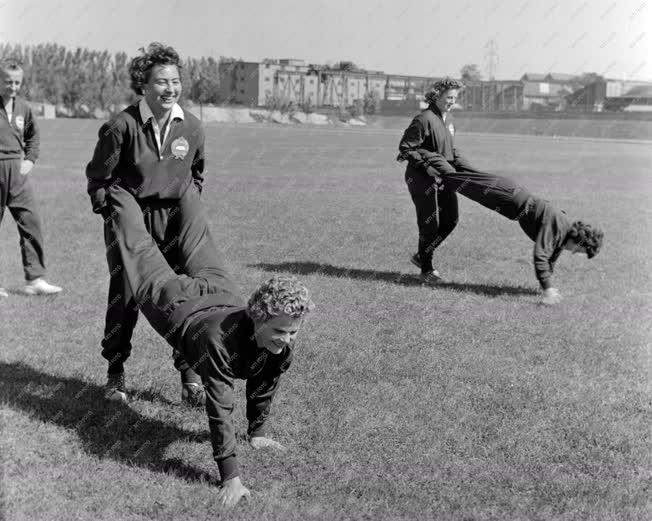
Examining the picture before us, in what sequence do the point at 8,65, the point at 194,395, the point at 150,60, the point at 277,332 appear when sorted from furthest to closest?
the point at 8,65 < the point at 194,395 < the point at 150,60 < the point at 277,332

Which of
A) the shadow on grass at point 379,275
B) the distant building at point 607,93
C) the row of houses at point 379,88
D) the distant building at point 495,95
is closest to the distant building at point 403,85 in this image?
the row of houses at point 379,88

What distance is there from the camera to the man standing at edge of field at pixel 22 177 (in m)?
8.41

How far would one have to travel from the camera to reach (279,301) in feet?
13.2

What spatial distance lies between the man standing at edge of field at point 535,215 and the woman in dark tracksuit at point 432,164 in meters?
0.05

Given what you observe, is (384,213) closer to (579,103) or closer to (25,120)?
(25,120)

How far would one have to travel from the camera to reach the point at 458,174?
9.11 meters

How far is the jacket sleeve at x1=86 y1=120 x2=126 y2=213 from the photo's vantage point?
5145 mm

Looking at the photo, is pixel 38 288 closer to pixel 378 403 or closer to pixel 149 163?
pixel 149 163

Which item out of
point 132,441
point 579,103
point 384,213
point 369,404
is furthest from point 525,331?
point 579,103

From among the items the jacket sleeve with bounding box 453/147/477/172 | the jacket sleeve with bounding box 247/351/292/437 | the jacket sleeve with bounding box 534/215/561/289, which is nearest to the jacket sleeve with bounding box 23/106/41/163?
the jacket sleeve with bounding box 453/147/477/172

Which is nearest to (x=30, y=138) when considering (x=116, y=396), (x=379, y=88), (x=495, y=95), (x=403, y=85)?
(x=116, y=396)

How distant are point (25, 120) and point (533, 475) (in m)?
6.74

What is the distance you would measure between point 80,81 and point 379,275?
403ft

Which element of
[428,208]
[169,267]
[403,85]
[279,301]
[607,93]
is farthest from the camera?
[403,85]
